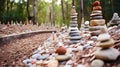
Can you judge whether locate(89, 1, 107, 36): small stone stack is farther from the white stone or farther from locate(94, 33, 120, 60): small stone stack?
the white stone

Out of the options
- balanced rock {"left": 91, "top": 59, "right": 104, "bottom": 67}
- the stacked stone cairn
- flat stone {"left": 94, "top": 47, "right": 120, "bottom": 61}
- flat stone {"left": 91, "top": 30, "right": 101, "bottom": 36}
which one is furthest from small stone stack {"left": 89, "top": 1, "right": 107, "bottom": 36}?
balanced rock {"left": 91, "top": 59, "right": 104, "bottom": 67}

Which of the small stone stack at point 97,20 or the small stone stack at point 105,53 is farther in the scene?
the small stone stack at point 97,20

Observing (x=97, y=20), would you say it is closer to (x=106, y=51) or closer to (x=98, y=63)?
(x=106, y=51)

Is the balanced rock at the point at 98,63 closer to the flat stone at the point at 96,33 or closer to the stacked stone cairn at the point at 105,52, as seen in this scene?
the stacked stone cairn at the point at 105,52

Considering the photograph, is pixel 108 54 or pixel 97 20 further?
pixel 97 20

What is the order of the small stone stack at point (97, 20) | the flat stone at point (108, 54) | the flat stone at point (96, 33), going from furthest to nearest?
the flat stone at point (96, 33) < the small stone stack at point (97, 20) < the flat stone at point (108, 54)

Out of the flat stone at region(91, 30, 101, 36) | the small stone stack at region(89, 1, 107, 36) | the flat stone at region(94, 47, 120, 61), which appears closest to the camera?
the flat stone at region(94, 47, 120, 61)

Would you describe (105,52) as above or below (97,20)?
below

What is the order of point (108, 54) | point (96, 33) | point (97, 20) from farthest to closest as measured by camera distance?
1. point (96, 33)
2. point (97, 20)
3. point (108, 54)

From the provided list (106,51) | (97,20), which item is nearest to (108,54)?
(106,51)

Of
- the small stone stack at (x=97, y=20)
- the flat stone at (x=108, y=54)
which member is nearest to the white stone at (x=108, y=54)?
the flat stone at (x=108, y=54)

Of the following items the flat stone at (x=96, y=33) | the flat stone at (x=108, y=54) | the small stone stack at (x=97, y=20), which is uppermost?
the small stone stack at (x=97, y=20)

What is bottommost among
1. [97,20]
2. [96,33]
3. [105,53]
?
[96,33]

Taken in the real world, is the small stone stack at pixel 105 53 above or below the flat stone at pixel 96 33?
above
